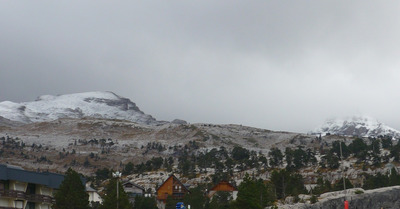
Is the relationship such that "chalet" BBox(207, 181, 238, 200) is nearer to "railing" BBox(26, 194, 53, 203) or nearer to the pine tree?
"railing" BBox(26, 194, 53, 203)

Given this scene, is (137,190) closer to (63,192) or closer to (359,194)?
(359,194)

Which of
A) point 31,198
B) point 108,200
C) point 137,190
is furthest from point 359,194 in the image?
point 137,190

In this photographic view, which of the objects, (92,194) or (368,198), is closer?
(368,198)

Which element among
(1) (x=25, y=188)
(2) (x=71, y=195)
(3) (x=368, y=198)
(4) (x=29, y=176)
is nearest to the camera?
(2) (x=71, y=195)

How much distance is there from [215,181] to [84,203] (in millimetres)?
104519

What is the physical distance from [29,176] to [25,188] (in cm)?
223

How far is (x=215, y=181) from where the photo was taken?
175 metres

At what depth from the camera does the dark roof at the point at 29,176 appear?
73.2 metres

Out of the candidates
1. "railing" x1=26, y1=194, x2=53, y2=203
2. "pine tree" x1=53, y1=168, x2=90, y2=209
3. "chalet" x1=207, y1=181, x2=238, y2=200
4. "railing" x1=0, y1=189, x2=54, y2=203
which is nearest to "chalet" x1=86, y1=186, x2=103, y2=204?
"chalet" x1=207, y1=181, x2=238, y2=200

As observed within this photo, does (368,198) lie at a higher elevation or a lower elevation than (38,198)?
lower

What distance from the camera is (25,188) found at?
7875 cm

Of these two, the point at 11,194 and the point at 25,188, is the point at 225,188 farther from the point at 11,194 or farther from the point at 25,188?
the point at 11,194

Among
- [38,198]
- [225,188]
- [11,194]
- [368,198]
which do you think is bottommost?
[368,198]

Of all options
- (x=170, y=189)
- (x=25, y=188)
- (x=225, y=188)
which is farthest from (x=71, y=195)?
(x=170, y=189)
